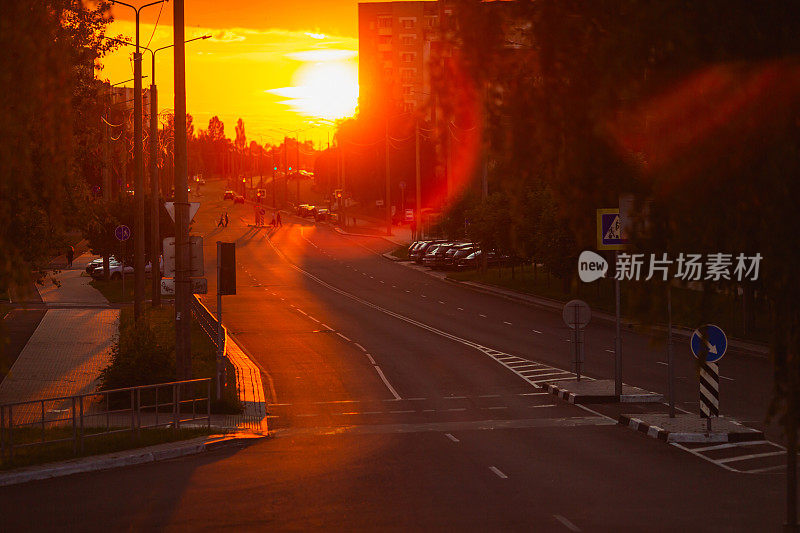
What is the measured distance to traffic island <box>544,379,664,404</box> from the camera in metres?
23.6

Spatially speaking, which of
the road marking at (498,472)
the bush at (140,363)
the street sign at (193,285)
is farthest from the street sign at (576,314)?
the road marking at (498,472)

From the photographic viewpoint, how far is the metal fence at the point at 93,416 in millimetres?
16938

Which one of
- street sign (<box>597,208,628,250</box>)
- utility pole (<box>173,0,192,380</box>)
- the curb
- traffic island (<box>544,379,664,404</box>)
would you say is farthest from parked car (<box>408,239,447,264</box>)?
utility pole (<box>173,0,192,380</box>)

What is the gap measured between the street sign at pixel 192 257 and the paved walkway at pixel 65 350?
191 inches

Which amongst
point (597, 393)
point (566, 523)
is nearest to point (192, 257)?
point (597, 393)

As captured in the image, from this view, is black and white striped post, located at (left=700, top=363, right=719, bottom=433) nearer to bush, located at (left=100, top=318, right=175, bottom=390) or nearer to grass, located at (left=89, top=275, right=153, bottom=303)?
bush, located at (left=100, top=318, right=175, bottom=390)

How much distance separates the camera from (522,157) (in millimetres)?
8945

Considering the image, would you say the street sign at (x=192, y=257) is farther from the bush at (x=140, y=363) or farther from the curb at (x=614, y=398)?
the curb at (x=614, y=398)

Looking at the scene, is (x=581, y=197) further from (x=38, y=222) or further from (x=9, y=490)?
(x=38, y=222)

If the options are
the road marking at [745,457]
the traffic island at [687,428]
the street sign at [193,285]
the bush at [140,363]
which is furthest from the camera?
the bush at [140,363]

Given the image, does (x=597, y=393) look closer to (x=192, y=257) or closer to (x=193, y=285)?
(x=193, y=285)

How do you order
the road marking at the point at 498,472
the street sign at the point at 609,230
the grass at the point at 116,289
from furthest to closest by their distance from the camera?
the grass at the point at 116,289 → the street sign at the point at 609,230 → the road marking at the point at 498,472

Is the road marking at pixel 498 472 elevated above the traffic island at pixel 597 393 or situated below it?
above

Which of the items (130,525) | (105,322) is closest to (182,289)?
(130,525)
